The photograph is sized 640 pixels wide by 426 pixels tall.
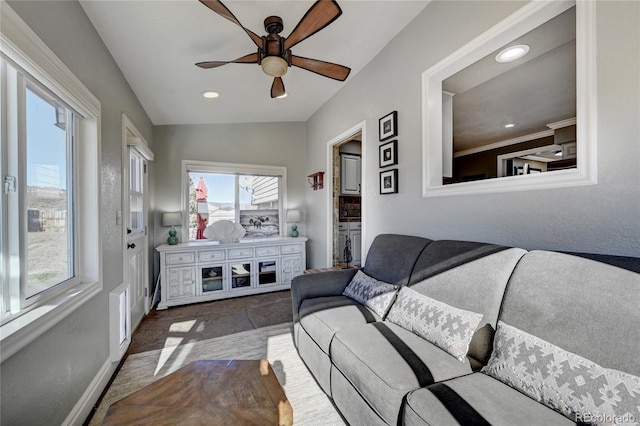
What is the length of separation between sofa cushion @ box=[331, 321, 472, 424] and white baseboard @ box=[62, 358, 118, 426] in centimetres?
149

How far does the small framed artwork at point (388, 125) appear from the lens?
2.53 metres

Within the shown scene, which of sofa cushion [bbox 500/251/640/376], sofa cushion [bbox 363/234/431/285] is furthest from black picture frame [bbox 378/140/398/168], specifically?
sofa cushion [bbox 500/251/640/376]

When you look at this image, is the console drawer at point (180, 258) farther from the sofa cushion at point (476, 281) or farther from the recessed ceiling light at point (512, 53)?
the recessed ceiling light at point (512, 53)

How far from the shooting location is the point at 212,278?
3.68 metres

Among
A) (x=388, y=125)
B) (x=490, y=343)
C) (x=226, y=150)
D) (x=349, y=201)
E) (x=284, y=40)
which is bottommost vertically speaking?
(x=490, y=343)

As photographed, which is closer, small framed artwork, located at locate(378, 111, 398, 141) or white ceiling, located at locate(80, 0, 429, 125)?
white ceiling, located at locate(80, 0, 429, 125)

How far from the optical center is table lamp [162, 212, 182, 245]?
3680 mm

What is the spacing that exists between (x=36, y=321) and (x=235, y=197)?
10.6ft

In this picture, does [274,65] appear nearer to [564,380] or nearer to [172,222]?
[564,380]

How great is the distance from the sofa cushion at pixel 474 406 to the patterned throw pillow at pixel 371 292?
77 centimetres

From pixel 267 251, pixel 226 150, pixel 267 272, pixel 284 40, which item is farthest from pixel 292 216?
pixel 284 40

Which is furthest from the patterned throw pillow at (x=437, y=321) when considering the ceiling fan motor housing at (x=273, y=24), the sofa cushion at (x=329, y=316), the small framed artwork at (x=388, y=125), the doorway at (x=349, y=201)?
the doorway at (x=349, y=201)

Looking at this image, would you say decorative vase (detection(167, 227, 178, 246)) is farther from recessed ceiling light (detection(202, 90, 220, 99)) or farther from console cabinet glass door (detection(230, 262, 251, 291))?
recessed ceiling light (detection(202, 90, 220, 99))

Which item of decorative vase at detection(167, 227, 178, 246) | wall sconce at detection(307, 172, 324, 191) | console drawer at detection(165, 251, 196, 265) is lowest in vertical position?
console drawer at detection(165, 251, 196, 265)
